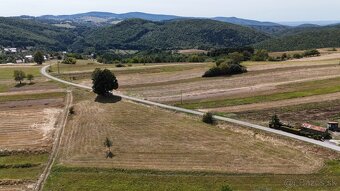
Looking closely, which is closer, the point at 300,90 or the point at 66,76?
the point at 300,90

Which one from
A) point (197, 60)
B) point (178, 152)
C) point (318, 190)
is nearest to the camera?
point (318, 190)

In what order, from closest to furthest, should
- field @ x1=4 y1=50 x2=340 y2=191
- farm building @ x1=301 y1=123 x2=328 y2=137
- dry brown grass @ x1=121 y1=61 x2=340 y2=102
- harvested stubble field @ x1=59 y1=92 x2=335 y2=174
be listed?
field @ x1=4 y1=50 x2=340 y2=191 → harvested stubble field @ x1=59 y1=92 x2=335 y2=174 → farm building @ x1=301 y1=123 x2=328 y2=137 → dry brown grass @ x1=121 y1=61 x2=340 y2=102

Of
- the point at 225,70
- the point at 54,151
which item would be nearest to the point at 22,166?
the point at 54,151

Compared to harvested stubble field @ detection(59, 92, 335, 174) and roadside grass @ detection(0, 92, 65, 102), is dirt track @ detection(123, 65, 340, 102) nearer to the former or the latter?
roadside grass @ detection(0, 92, 65, 102)

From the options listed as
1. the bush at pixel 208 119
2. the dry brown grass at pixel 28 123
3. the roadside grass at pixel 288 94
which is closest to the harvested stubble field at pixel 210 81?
the roadside grass at pixel 288 94

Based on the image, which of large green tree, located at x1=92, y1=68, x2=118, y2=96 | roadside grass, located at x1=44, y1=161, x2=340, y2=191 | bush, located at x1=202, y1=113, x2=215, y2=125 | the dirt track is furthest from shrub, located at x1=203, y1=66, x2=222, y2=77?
roadside grass, located at x1=44, y1=161, x2=340, y2=191

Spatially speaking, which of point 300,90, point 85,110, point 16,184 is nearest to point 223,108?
point 300,90

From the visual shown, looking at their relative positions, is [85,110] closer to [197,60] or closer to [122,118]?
[122,118]
